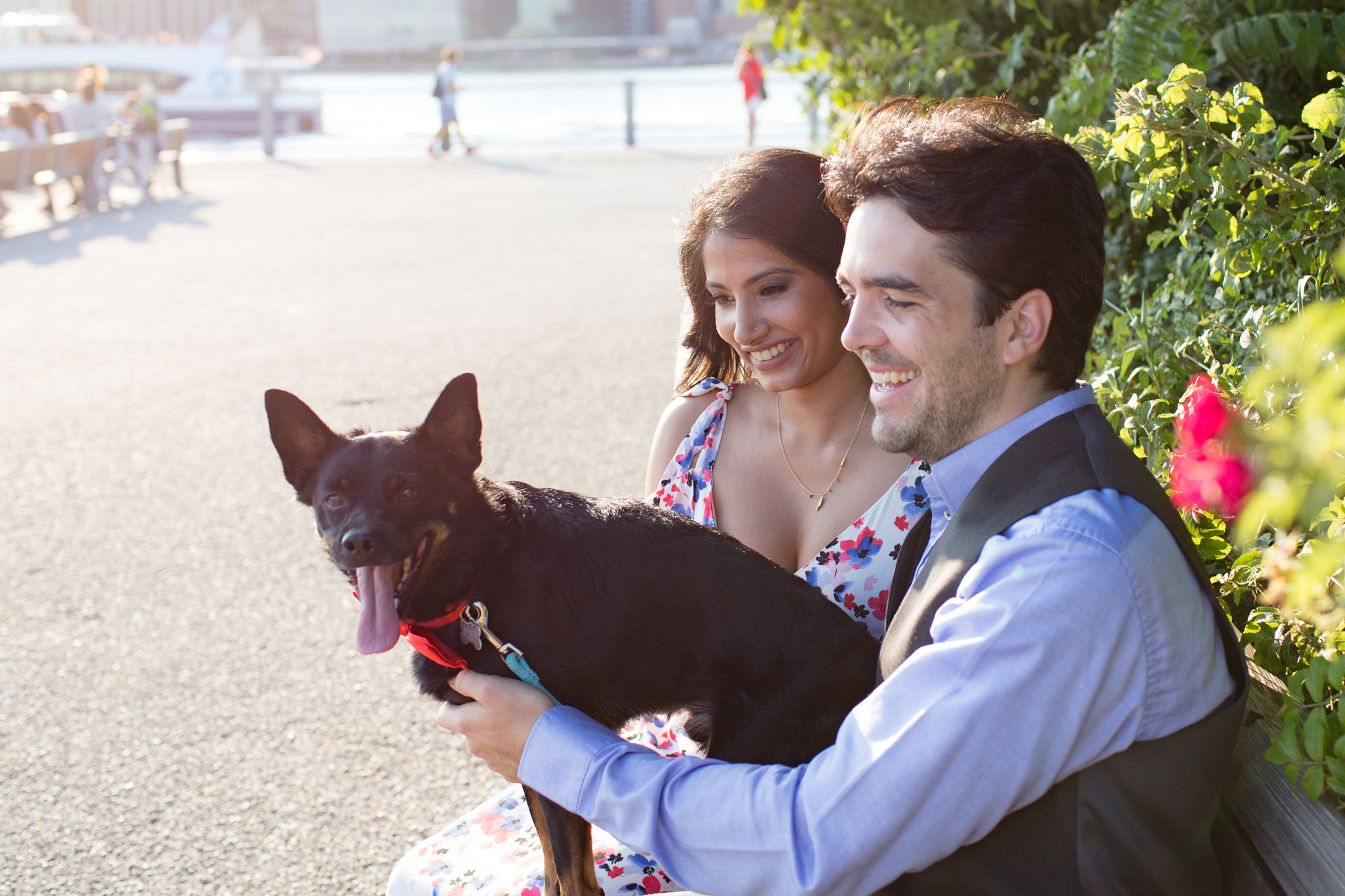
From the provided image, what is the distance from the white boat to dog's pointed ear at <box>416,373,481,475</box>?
30.3m

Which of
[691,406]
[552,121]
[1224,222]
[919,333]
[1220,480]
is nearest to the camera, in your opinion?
[1220,480]

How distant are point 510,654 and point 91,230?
1474cm

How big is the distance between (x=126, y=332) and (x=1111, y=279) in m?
8.10

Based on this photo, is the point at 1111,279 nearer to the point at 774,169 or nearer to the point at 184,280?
the point at 774,169

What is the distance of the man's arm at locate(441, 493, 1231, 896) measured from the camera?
1208mm

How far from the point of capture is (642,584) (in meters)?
2.06

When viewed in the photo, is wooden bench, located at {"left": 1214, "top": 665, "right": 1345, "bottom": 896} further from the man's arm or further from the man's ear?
the man's ear

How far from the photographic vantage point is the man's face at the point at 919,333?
1496mm

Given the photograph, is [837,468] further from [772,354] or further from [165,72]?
[165,72]

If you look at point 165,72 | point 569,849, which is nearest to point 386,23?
point 165,72

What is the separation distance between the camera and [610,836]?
81.5 inches

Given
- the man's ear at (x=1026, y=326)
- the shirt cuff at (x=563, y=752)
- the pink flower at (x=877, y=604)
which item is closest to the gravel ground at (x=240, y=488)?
the shirt cuff at (x=563, y=752)

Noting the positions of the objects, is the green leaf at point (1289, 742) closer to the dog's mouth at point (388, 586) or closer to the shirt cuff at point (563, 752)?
the shirt cuff at point (563, 752)

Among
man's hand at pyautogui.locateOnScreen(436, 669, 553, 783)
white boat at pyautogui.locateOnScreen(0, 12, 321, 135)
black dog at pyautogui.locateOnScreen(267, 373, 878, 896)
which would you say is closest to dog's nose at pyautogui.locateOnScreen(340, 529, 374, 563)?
black dog at pyautogui.locateOnScreen(267, 373, 878, 896)
